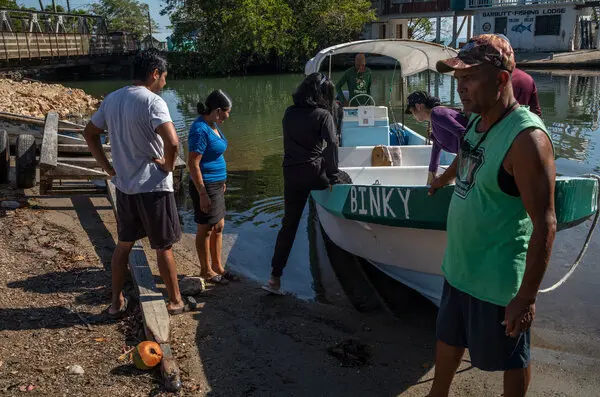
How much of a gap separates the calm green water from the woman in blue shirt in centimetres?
122

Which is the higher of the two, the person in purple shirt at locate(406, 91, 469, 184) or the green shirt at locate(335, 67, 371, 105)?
the green shirt at locate(335, 67, 371, 105)

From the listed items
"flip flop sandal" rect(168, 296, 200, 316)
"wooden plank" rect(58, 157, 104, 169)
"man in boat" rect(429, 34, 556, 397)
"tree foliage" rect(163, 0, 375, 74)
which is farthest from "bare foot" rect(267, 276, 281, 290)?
"tree foliage" rect(163, 0, 375, 74)

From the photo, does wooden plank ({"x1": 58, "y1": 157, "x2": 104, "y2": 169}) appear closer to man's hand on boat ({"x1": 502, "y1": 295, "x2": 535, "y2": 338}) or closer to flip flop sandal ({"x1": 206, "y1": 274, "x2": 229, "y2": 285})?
flip flop sandal ({"x1": 206, "y1": 274, "x2": 229, "y2": 285})

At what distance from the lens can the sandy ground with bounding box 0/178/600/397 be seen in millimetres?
3805

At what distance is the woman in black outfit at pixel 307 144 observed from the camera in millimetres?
4859

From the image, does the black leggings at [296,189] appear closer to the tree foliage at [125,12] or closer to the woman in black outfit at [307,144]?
the woman in black outfit at [307,144]

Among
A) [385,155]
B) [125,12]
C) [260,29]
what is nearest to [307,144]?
[385,155]

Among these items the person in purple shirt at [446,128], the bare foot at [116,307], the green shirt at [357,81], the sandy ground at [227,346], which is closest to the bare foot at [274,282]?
the sandy ground at [227,346]

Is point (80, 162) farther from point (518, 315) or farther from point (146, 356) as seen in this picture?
point (518, 315)

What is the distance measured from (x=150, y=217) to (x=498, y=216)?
2.67 meters

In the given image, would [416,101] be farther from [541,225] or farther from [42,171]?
[42,171]

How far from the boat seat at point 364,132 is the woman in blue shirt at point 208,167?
15.5 ft

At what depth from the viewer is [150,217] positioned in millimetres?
4305

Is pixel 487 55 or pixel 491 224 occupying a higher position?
pixel 487 55
